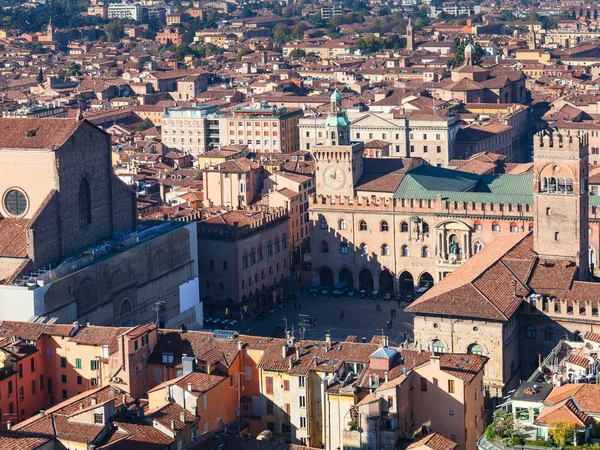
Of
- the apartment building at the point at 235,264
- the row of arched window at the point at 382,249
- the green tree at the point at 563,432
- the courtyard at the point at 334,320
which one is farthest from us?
the row of arched window at the point at 382,249

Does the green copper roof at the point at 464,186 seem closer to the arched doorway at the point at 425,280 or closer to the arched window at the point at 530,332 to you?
the arched doorway at the point at 425,280

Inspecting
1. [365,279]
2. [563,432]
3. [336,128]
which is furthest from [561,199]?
A: [563,432]

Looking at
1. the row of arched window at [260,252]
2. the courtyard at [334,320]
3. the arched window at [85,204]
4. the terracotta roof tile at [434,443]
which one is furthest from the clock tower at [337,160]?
the terracotta roof tile at [434,443]

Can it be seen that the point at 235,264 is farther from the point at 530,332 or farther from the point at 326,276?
the point at 530,332

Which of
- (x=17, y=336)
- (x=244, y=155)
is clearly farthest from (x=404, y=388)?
(x=244, y=155)

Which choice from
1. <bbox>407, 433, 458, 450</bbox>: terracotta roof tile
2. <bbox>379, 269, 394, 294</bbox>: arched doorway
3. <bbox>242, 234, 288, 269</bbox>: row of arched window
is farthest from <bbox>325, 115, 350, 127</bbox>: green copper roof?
<bbox>407, 433, 458, 450</bbox>: terracotta roof tile

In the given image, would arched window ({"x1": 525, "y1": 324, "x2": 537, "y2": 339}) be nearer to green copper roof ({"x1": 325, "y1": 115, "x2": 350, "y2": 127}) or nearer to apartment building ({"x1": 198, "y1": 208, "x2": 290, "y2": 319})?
apartment building ({"x1": 198, "y1": 208, "x2": 290, "y2": 319})
